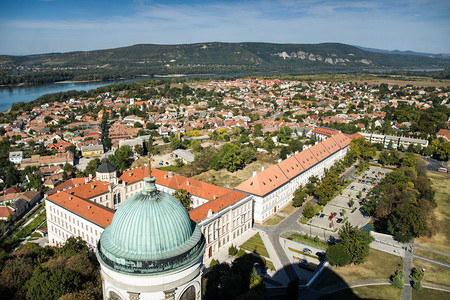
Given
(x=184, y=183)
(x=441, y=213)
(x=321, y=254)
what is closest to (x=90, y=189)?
(x=184, y=183)

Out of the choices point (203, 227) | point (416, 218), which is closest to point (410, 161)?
point (416, 218)

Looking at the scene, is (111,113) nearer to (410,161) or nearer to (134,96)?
(134,96)

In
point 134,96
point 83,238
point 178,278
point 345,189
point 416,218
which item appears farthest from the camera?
point 134,96

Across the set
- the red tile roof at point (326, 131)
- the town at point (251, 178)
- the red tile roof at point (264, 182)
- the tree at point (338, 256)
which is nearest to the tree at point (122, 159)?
the town at point (251, 178)

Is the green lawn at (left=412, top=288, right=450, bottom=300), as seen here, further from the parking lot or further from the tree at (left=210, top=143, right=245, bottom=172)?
the tree at (left=210, top=143, right=245, bottom=172)

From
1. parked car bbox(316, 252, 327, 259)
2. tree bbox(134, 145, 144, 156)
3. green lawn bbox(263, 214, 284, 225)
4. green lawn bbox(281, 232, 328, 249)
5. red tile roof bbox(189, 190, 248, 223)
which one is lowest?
parked car bbox(316, 252, 327, 259)

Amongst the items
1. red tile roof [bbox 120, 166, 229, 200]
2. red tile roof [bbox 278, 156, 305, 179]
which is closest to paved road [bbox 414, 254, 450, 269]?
red tile roof [bbox 278, 156, 305, 179]

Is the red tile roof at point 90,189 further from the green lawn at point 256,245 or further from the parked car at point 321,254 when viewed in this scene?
the parked car at point 321,254
